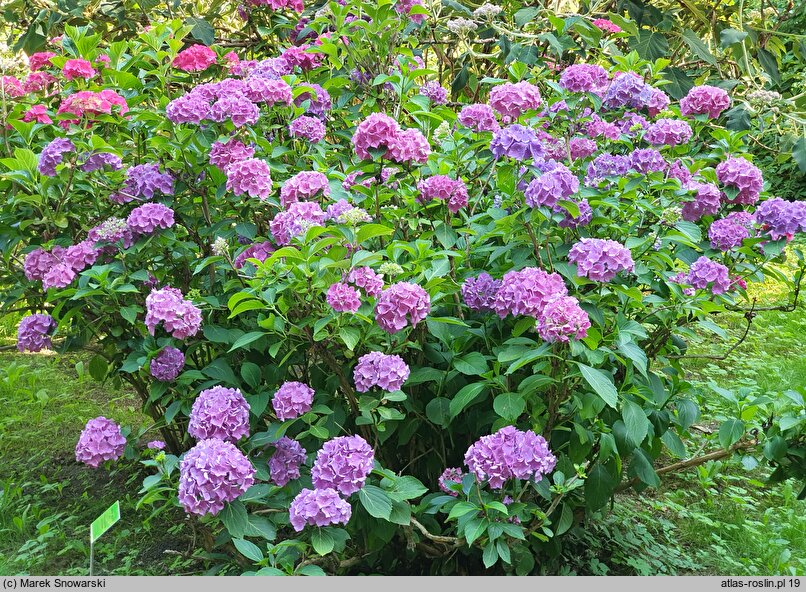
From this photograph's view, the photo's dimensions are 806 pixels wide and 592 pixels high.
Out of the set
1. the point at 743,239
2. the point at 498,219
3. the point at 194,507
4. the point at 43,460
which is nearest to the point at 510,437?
the point at 498,219

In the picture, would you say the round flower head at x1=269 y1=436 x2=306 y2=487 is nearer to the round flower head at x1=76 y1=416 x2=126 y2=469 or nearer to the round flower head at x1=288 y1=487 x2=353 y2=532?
the round flower head at x1=288 y1=487 x2=353 y2=532

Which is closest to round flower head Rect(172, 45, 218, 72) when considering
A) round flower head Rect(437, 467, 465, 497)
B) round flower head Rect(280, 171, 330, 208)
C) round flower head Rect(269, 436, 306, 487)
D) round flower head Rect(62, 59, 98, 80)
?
round flower head Rect(62, 59, 98, 80)

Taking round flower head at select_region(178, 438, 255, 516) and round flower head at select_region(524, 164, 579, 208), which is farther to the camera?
round flower head at select_region(524, 164, 579, 208)

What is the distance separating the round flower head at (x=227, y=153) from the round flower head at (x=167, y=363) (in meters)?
0.56

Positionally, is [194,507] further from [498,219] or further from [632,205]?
[632,205]

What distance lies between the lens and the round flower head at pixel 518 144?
6.17ft

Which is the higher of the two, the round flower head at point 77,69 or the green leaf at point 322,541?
the round flower head at point 77,69

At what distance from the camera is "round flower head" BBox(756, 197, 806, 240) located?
2.08m

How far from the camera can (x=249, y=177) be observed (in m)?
2.05

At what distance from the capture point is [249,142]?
2.36m

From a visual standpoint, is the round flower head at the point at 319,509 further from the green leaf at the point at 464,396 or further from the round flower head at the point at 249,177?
the round flower head at the point at 249,177

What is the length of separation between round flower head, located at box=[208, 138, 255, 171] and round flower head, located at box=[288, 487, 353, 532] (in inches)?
39.3

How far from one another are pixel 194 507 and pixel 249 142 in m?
1.18

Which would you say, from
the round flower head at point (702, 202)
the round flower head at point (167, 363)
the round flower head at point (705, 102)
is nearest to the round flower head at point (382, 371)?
the round flower head at point (167, 363)
